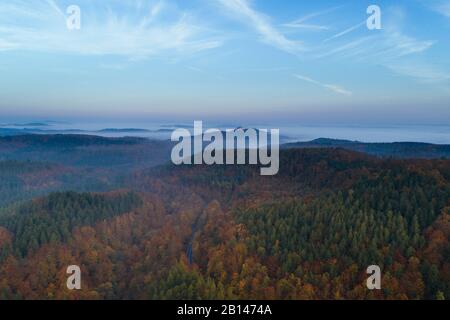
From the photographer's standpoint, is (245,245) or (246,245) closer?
(245,245)

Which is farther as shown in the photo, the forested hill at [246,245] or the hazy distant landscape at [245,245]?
the hazy distant landscape at [245,245]

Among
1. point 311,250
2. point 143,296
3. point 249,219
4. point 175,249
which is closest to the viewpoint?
point 143,296

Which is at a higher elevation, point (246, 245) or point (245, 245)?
point (245, 245)

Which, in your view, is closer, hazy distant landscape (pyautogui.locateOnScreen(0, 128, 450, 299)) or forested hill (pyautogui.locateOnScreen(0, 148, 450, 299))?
forested hill (pyautogui.locateOnScreen(0, 148, 450, 299))

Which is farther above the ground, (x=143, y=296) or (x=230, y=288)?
(x=230, y=288)

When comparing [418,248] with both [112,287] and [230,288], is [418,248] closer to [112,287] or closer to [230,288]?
[230,288]

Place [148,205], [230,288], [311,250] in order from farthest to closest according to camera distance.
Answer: [148,205] → [311,250] → [230,288]
